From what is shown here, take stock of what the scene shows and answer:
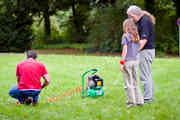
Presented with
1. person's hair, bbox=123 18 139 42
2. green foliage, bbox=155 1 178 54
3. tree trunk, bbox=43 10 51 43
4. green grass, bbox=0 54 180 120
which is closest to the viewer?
green grass, bbox=0 54 180 120

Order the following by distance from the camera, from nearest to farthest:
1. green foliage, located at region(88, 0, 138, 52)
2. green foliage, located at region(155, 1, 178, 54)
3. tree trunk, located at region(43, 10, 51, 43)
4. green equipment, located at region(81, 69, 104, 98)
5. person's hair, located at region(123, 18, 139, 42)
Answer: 1. person's hair, located at region(123, 18, 139, 42)
2. green equipment, located at region(81, 69, 104, 98)
3. green foliage, located at region(155, 1, 178, 54)
4. green foliage, located at region(88, 0, 138, 52)
5. tree trunk, located at region(43, 10, 51, 43)

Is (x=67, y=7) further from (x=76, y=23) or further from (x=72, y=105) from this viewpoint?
(x=72, y=105)

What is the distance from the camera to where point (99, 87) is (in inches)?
312

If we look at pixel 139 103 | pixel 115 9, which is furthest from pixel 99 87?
Answer: pixel 115 9

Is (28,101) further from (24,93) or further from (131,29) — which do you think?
(131,29)

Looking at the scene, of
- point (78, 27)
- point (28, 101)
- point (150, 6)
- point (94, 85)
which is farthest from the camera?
point (78, 27)

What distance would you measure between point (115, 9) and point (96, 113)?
20596 millimetres

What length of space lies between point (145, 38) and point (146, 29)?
0.18 metres

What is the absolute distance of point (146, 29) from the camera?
265 inches

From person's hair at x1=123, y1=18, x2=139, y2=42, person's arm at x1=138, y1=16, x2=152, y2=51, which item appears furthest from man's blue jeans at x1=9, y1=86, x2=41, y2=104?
person's arm at x1=138, y1=16, x2=152, y2=51

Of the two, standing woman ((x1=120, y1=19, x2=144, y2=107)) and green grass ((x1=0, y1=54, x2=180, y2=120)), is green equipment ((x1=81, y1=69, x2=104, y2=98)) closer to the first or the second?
green grass ((x1=0, y1=54, x2=180, y2=120))

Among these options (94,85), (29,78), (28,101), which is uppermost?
(29,78)

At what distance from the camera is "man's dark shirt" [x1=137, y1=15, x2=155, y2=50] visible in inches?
265

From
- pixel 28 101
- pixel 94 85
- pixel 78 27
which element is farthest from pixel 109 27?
pixel 28 101
